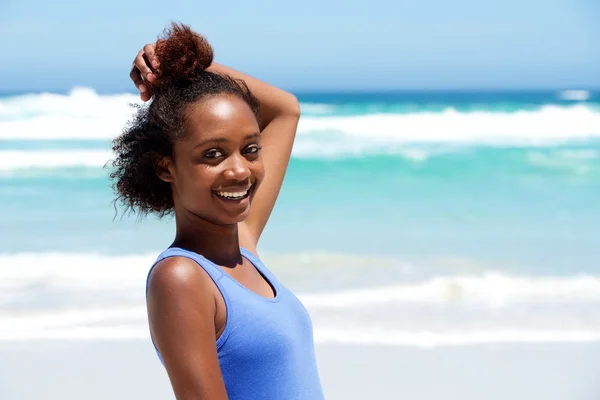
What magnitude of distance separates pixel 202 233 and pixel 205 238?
14 millimetres

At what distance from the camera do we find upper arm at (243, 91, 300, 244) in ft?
8.13

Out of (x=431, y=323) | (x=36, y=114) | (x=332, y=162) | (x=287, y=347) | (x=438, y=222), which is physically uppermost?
(x=36, y=114)

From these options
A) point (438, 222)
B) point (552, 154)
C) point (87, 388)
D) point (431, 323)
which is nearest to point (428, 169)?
point (552, 154)

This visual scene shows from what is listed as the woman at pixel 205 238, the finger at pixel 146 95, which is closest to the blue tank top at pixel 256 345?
the woman at pixel 205 238

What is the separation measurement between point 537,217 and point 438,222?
1.27 m

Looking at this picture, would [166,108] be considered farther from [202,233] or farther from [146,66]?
[202,233]

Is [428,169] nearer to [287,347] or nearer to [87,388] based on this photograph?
[87,388]

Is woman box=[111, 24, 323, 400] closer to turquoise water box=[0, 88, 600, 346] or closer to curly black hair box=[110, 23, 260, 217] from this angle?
curly black hair box=[110, 23, 260, 217]

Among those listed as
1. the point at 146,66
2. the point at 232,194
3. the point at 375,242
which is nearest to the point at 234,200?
the point at 232,194

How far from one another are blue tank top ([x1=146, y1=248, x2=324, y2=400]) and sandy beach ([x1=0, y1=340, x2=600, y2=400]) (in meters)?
3.02

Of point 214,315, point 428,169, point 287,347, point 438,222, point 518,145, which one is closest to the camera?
point 214,315

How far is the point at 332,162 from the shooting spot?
13953mm

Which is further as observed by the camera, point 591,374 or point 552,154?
point 552,154

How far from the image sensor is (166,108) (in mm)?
1900
